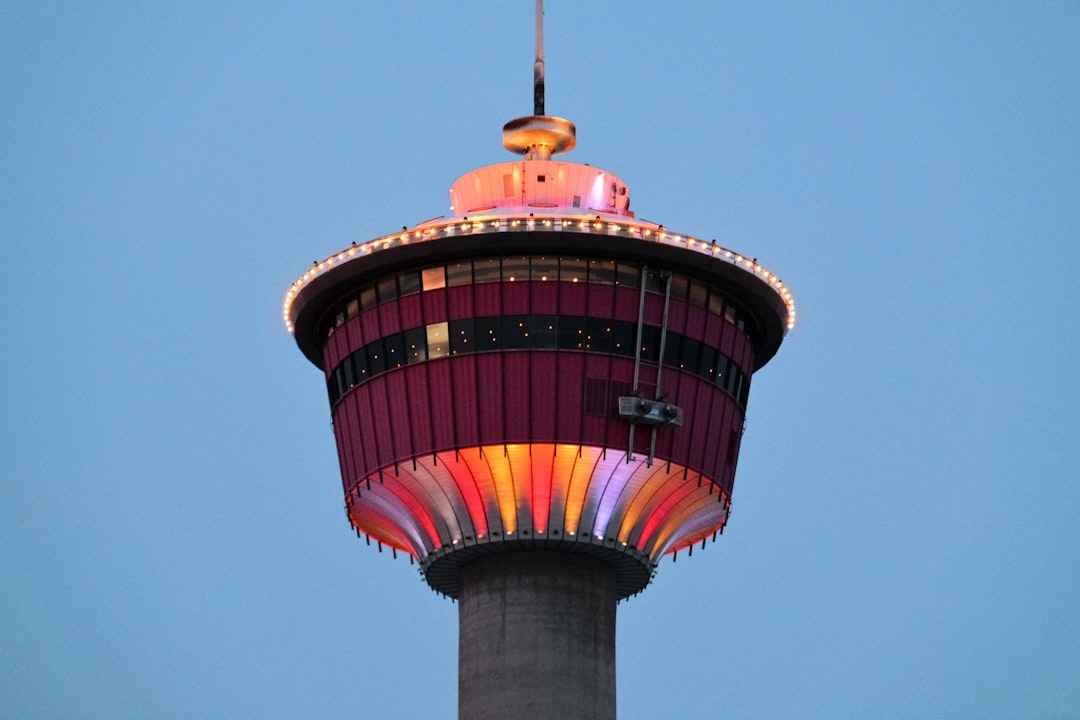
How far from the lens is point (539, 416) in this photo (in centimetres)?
8119

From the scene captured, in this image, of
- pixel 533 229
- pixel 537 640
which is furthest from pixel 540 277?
pixel 537 640

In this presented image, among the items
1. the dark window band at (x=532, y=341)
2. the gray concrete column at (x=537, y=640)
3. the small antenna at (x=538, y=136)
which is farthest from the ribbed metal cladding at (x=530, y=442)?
the small antenna at (x=538, y=136)

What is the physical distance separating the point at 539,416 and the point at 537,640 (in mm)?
8014

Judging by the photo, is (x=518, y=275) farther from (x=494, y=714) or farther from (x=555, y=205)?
(x=494, y=714)

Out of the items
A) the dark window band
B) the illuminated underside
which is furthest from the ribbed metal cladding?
the dark window band

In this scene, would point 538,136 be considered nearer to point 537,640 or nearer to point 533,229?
point 533,229

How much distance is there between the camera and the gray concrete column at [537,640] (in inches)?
3187

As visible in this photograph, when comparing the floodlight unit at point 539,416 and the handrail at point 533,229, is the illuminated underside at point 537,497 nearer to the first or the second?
the floodlight unit at point 539,416

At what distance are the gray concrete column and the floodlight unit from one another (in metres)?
0.07

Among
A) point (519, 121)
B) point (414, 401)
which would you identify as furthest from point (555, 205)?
point (414, 401)

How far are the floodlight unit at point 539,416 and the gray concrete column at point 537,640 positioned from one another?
0.07 metres

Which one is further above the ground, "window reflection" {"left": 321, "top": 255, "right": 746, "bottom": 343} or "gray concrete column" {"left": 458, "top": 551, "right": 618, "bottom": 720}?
"window reflection" {"left": 321, "top": 255, "right": 746, "bottom": 343}

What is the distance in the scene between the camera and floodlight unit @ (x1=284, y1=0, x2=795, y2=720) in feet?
267

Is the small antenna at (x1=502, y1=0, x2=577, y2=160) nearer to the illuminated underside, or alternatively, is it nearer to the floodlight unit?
the floodlight unit
